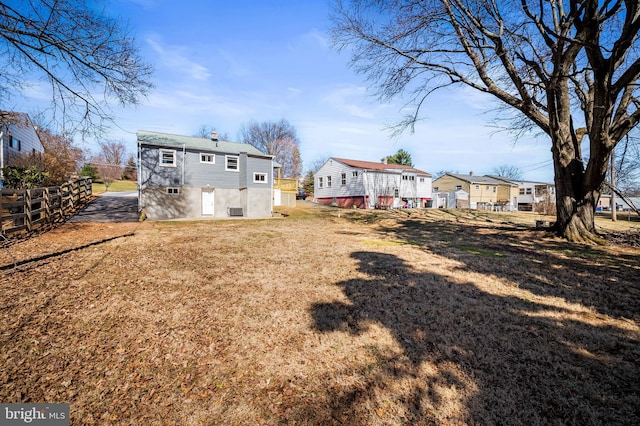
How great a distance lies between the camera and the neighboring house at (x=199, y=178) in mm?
18641

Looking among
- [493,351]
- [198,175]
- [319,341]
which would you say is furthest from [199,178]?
[493,351]

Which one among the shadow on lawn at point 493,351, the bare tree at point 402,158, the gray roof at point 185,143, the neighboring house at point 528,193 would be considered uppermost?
the bare tree at point 402,158

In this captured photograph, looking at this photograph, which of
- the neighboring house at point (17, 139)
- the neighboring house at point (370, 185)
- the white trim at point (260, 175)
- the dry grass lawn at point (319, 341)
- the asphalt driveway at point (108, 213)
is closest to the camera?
the dry grass lawn at point (319, 341)

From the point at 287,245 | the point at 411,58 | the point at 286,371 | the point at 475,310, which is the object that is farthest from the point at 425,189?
the point at 286,371

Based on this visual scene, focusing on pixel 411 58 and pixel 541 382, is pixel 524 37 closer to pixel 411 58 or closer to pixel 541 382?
pixel 411 58

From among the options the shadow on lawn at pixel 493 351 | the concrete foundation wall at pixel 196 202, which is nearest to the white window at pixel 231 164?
the concrete foundation wall at pixel 196 202

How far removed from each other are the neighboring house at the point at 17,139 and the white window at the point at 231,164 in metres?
11.0

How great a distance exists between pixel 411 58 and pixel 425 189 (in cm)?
2865

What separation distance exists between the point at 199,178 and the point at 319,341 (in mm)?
19182

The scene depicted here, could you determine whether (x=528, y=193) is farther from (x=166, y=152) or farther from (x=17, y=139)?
(x=17, y=139)

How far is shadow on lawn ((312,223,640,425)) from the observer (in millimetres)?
2729

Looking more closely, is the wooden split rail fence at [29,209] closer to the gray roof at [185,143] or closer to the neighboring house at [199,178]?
the neighboring house at [199,178]

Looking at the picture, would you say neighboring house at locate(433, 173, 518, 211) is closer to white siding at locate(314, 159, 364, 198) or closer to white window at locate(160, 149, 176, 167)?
white siding at locate(314, 159, 364, 198)

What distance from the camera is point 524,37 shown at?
9.44 meters
